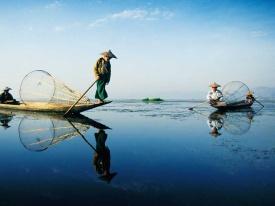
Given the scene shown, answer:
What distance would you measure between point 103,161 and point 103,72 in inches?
306

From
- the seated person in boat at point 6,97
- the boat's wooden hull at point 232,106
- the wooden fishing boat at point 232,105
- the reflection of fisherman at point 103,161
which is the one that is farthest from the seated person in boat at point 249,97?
the reflection of fisherman at point 103,161

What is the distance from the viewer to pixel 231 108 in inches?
757

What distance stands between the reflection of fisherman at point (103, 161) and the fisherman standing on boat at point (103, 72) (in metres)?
5.59

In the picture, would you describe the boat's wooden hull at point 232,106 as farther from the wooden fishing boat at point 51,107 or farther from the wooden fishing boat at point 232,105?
the wooden fishing boat at point 51,107

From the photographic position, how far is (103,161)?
527 cm

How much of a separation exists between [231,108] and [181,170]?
15.6 m

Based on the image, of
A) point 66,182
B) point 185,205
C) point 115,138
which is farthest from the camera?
point 115,138

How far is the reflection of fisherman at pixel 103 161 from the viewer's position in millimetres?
4360

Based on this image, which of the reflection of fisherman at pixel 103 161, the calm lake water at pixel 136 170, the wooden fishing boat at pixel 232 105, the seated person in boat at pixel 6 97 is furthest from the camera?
the seated person in boat at pixel 6 97

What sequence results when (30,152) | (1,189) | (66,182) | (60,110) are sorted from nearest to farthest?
1. (1,189)
2. (66,182)
3. (30,152)
4. (60,110)

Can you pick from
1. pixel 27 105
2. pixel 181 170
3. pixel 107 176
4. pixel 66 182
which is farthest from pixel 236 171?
pixel 27 105

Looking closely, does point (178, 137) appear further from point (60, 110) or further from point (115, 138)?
point (60, 110)

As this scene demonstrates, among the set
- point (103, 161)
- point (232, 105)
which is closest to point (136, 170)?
point (103, 161)

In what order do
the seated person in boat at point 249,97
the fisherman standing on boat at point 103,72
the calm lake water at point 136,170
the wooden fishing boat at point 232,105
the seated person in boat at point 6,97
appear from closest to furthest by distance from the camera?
the calm lake water at point 136,170 < the fisherman standing on boat at point 103,72 < the wooden fishing boat at point 232,105 < the seated person in boat at point 6,97 < the seated person in boat at point 249,97
